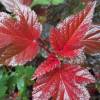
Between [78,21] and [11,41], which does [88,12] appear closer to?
[78,21]

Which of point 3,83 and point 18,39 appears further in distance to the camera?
point 3,83

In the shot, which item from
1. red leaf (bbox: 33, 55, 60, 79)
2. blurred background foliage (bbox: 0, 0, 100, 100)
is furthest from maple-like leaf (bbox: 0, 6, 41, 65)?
blurred background foliage (bbox: 0, 0, 100, 100)

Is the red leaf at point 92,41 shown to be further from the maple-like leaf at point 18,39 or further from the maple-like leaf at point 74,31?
the maple-like leaf at point 18,39

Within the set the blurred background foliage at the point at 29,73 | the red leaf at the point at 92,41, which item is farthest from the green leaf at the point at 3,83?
the red leaf at the point at 92,41

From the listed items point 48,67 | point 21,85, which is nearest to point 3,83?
point 21,85

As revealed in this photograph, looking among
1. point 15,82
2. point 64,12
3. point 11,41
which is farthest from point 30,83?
point 11,41

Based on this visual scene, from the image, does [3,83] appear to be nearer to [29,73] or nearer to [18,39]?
[29,73]
